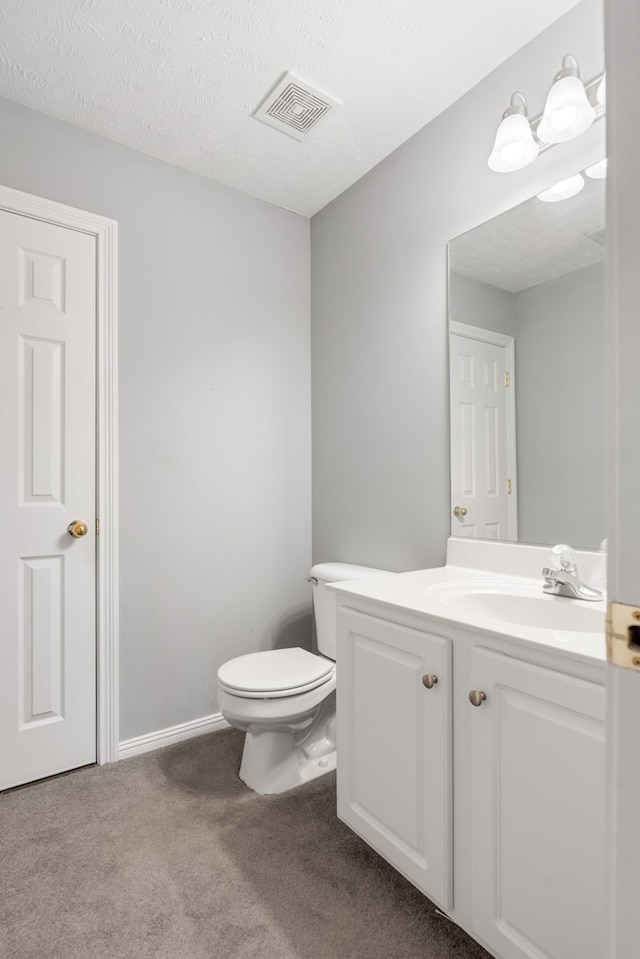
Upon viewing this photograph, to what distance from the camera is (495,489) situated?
1745 mm

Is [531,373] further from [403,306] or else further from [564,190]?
[403,306]

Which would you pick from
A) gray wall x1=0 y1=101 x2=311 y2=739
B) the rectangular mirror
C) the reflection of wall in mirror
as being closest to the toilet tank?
gray wall x1=0 y1=101 x2=311 y2=739

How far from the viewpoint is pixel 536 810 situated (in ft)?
3.21

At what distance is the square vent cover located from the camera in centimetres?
179

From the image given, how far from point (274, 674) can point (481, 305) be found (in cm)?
A: 146

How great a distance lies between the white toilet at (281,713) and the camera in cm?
174

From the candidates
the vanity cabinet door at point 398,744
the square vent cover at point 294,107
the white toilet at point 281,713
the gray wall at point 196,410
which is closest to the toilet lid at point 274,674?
the white toilet at point 281,713

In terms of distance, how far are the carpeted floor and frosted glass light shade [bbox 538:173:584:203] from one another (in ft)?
6.44

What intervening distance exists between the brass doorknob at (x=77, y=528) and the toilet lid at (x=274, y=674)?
73 centimetres

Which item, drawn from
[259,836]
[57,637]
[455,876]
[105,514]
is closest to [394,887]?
[455,876]

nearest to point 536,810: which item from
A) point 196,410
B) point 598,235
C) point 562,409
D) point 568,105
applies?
point 562,409

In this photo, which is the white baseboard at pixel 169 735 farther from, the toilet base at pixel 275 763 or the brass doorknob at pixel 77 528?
the brass doorknob at pixel 77 528

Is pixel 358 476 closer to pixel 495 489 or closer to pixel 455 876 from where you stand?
pixel 495 489

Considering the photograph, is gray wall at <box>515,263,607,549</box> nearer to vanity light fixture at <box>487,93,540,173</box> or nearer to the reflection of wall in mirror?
the reflection of wall in mirror
